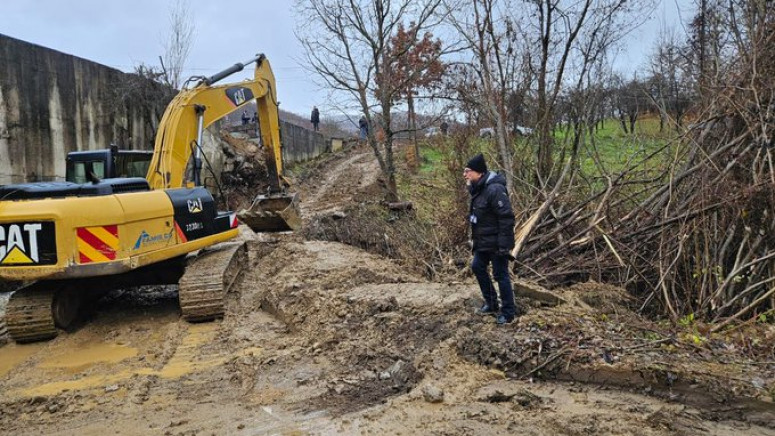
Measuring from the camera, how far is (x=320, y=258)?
352 inches

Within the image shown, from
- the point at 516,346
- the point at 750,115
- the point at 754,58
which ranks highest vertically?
the point at 754,58

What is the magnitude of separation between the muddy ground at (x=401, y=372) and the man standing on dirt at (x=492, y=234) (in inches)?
9.2

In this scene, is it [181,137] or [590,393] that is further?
[181,137]

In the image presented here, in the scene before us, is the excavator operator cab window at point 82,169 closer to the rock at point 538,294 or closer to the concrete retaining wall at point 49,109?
the concrete retaining wall at point 49,109

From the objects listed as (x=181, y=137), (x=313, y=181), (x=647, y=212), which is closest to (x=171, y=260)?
(x=181, y=137)

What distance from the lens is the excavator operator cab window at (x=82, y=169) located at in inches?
281

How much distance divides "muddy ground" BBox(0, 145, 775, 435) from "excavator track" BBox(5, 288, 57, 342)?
0.13 m

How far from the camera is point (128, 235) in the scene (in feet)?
18.8

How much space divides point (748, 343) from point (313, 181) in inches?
776

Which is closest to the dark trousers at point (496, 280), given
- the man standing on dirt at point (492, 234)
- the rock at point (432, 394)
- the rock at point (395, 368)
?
the man standing on dirt at point (492, 234)

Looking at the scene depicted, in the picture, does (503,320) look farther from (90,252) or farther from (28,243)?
(28,243)

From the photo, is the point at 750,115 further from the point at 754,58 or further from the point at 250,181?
the point at 250,181

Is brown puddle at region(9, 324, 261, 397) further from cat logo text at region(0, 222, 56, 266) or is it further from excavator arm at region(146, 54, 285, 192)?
excavator arm at region(146, 54, 285, 192)

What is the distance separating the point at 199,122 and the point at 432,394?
569 centimetres
